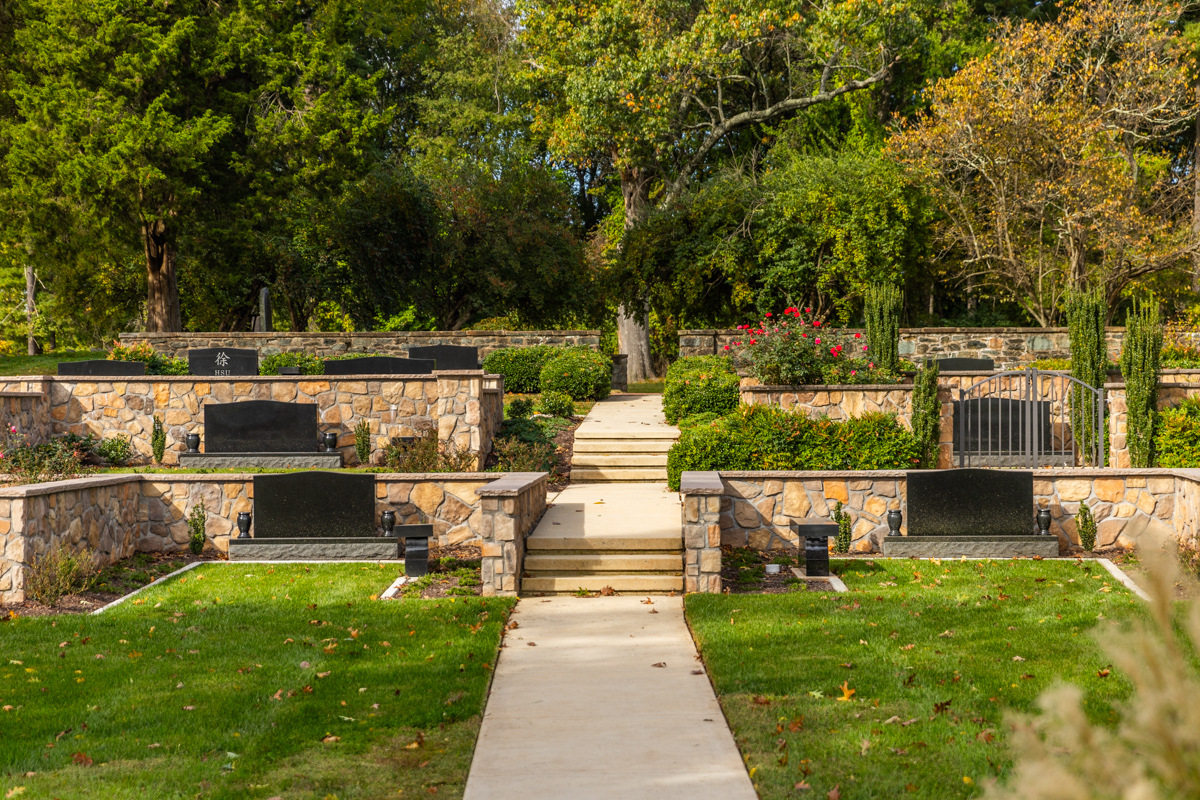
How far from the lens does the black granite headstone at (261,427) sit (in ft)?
50.5

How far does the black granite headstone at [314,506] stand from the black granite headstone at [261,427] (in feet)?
15.5

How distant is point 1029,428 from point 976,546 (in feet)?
13.6

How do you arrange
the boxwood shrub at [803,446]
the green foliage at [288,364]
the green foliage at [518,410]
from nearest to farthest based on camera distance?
the boxwood shrub at [803,446] → the green foliage at [518,410] → the green foliage at [288,364]

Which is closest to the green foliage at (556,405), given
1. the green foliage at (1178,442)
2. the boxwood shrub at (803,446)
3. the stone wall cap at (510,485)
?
the boxwood shrub at (803,446)

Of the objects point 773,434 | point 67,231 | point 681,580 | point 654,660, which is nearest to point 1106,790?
point 654,660

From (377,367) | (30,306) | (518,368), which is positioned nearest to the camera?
(377,367)

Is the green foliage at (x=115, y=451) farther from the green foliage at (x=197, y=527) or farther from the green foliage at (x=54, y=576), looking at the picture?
the green foliage at (x=54, y=576)

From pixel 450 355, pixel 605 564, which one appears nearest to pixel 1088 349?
pixel 605 564

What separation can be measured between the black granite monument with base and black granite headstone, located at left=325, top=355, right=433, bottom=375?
663 centimetres

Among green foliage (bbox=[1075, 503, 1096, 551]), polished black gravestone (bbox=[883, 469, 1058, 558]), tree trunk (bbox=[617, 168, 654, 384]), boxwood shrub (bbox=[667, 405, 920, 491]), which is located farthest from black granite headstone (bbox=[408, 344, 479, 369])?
green foliage (bbox=[1075, 503, 1096, 551])

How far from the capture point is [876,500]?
440 inches

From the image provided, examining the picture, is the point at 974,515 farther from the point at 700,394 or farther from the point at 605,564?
the point at 700,394

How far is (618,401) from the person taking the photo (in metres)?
21.5

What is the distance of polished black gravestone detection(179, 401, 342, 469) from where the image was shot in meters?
15.4
